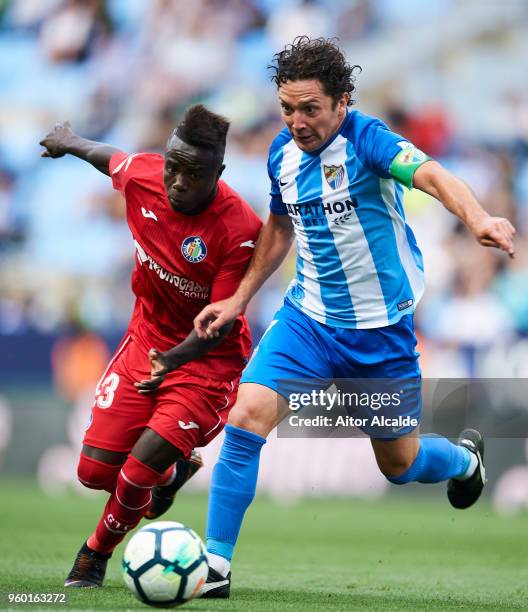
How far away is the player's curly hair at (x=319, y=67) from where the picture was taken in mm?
5301

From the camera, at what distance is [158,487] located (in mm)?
6738

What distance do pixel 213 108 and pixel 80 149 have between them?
997 centimetres

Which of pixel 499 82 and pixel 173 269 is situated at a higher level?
pixel 499 82

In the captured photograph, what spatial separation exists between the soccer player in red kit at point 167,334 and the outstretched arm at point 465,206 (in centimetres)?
117

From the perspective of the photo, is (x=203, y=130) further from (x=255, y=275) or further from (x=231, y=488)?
(x=231, y=488)

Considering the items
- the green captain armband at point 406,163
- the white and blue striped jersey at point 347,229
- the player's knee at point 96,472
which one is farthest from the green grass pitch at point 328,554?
the green captain armband at point 406,163

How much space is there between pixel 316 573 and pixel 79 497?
6007mm

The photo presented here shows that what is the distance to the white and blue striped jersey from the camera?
546 cm

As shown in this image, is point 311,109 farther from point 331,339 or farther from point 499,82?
point 499,82

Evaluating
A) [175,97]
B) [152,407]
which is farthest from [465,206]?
[175,97]

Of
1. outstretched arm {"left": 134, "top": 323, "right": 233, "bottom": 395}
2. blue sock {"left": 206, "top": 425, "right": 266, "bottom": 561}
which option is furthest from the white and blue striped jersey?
blue sock {"left": 206, "top": 425, "right": 266, "bottom": 561}

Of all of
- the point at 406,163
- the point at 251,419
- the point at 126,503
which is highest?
A: the point at 406,163

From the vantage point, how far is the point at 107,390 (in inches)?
239

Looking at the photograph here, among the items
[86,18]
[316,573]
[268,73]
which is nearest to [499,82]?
[268,73]
